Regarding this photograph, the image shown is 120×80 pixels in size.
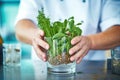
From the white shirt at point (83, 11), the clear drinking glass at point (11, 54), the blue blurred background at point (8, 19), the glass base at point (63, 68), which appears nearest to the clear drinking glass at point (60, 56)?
the glass base at point (63, 68)

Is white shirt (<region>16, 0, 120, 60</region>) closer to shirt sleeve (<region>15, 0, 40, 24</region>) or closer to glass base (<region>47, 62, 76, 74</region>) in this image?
shirt sleeve (<region>15, 0, 40, 24</region>)

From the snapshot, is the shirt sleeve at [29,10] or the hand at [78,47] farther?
the shirt sleeve at [29,10]

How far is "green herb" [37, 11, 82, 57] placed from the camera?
104 cm

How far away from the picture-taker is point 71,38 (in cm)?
105

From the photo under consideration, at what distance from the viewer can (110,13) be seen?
71.1 inches

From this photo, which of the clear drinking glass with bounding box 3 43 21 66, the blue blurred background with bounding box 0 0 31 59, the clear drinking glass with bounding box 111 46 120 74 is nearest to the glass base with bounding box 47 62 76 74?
the clear drinking glass with bounding box 111 46 120 74

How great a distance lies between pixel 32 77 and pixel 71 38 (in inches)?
8.0

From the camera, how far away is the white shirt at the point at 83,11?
1.81m

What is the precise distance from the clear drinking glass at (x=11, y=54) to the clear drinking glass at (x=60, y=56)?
28cm

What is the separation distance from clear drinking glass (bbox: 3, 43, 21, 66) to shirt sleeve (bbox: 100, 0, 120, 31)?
685mm

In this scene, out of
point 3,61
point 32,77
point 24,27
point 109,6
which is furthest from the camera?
point 109,6

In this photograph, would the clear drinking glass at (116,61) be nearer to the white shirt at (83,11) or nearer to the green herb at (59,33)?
the green herb at (59,33)

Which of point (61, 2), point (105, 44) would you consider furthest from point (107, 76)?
point (61, 2)

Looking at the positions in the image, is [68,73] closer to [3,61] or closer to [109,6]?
[3,61]
